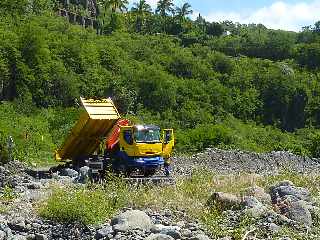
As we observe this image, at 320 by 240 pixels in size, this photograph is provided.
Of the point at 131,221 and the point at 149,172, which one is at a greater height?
the point at 131,221

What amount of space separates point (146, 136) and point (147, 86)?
3149cm

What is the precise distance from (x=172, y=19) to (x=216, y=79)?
29.6 metres

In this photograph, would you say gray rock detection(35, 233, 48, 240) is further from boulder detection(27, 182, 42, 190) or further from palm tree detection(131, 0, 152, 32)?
palm tree detection(131, 0, 152, 32)

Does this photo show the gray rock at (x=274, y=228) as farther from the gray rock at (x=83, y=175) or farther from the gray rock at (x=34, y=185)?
the gray rock at (x=83, y=175)

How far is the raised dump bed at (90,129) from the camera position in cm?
1860

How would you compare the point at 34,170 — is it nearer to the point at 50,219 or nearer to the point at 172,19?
the point at 50,219

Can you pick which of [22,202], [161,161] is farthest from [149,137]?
[22,202]

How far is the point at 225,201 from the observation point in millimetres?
11523

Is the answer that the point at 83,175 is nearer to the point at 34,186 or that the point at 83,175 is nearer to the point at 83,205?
the point at 34,186

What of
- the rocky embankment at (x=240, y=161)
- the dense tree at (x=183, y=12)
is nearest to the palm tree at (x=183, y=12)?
the dense tree at (x=183, y=12)

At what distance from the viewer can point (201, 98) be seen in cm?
5234

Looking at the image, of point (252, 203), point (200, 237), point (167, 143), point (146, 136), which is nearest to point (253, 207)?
point (252, 203)

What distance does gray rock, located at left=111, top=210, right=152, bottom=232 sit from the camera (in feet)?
32.7

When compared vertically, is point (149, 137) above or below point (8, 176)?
above
